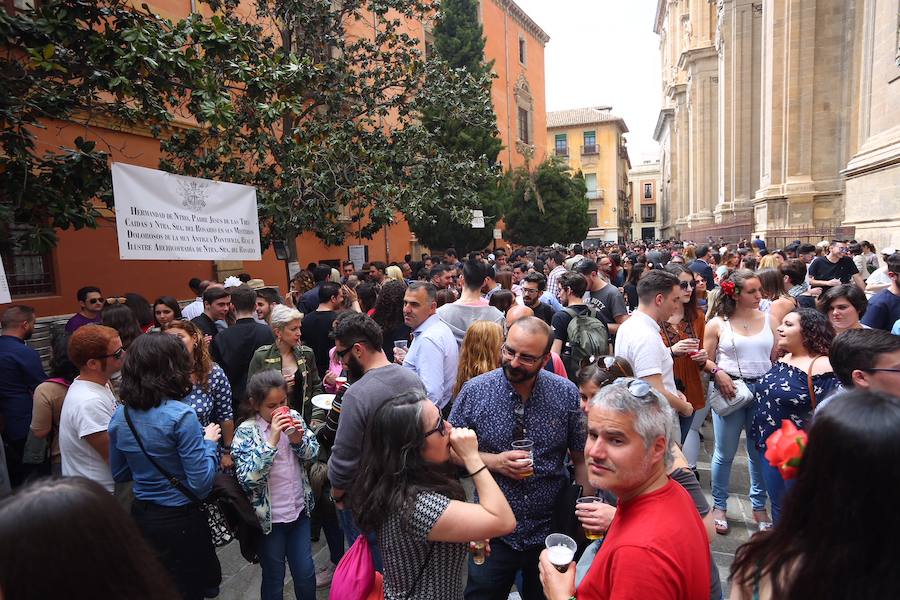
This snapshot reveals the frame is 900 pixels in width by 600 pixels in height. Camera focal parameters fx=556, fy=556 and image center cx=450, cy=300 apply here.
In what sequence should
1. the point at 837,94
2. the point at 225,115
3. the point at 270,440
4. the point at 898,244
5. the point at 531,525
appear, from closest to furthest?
the point at 531,525
the point at 270,440
the point at 225,115
the point at 898,244
the point at 837,94

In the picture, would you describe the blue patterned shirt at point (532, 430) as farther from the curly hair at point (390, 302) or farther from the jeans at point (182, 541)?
the curly hair at point (390, 302)

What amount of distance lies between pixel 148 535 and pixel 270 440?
734mm

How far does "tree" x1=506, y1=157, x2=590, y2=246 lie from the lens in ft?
90.7

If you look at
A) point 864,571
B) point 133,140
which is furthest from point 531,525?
point 133,140

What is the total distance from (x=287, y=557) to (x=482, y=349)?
5.85 feet

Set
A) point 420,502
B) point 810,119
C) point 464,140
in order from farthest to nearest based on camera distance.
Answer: point 464,140 → point 810,119 → point 420,502

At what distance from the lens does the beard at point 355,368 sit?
3312 mm

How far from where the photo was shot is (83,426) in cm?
313

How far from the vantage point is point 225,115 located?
5.96 metres

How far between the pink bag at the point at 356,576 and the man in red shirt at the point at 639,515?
70cm

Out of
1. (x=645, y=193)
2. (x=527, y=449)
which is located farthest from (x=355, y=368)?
(x=645, y=193)

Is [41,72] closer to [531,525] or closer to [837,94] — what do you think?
[531,525]

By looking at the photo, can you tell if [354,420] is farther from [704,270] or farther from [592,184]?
[592,184]

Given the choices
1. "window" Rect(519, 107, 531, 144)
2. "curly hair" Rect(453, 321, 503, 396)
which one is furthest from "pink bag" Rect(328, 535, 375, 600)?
"window" Rect(519, 107, 531, 144)
